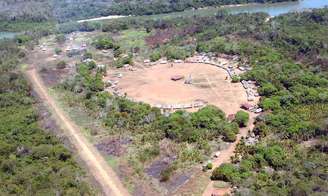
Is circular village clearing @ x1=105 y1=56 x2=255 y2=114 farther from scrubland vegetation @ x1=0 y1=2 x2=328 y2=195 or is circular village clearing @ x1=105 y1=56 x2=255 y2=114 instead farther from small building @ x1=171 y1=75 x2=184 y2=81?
scrubland vegetation @ x1=0 y1=2 x2=328 y2=195

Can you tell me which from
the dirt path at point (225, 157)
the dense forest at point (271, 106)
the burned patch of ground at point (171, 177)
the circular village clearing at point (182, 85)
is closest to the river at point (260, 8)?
the dense forest at point (271, 106)

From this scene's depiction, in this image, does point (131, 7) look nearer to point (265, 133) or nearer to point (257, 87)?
point (257, 87)

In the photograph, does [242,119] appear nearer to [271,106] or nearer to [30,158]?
[271,106]

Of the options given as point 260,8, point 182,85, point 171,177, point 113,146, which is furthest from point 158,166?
point 260,8

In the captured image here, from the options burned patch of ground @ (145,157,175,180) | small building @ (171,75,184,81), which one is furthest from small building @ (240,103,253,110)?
burned patch of ground @ (145,157,175,180)

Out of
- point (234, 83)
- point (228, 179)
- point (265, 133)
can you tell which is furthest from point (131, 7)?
point (228, 179)
